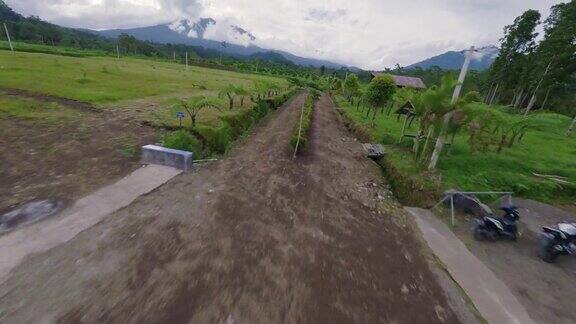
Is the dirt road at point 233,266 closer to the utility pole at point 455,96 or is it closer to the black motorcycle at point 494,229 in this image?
the black motorcycle at point 494,229

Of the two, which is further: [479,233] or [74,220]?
[479,233]

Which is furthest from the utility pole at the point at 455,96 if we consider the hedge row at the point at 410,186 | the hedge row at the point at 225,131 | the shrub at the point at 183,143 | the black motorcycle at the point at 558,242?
the shrub at the point at 183,143

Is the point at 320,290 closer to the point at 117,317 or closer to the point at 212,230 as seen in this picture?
the point at 212,230

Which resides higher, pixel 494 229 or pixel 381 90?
pixel 381 90

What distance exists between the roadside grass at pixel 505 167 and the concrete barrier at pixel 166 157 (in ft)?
31.4

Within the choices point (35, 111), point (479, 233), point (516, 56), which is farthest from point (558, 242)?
point (516, 56)

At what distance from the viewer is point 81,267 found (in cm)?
600

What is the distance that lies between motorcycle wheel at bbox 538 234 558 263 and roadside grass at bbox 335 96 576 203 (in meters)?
3.58

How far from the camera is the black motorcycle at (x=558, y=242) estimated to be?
26.8 ft

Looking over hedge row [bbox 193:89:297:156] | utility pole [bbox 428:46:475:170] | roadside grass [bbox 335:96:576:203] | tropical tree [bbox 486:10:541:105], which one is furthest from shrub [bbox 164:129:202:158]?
tropical tree [bbox 486:10:541:105]

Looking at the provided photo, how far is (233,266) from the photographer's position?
21.9ft

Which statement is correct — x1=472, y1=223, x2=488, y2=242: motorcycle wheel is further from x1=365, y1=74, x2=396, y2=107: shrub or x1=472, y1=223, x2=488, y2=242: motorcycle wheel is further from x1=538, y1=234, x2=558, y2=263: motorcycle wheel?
x1=365, y1=74, x2=396, y2=107: shrub

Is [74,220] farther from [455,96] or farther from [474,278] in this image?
[455,96]

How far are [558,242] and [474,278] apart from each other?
10.3 ft
